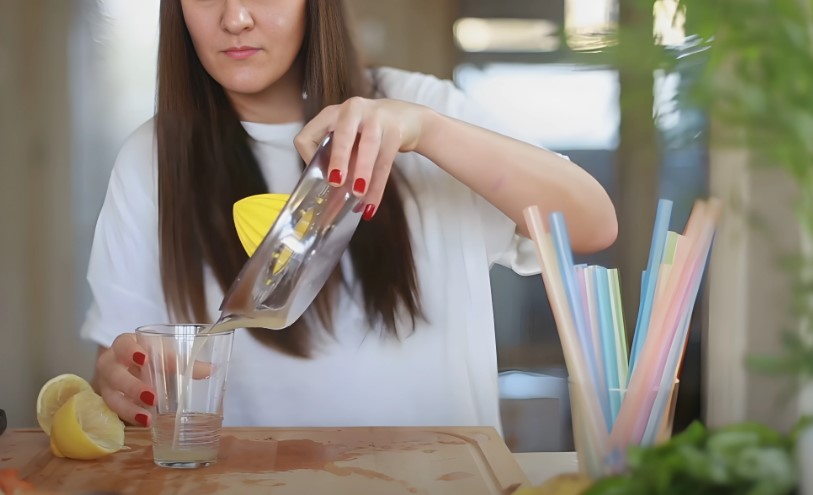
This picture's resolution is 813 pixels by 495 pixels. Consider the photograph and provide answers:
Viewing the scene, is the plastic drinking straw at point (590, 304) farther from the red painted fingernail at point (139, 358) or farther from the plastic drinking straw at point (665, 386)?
the red painted fingernail at point (139, 358)

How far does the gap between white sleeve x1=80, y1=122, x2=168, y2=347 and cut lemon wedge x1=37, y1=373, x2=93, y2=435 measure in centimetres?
26

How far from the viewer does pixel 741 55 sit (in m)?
0.42

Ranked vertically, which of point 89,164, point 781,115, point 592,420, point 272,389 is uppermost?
point 781,115

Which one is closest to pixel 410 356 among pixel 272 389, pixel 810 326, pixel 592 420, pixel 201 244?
pixel 272 389

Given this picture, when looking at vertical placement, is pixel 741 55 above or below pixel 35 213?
above

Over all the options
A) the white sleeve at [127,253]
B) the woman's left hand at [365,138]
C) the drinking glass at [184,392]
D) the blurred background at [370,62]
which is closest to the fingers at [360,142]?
the woman's left hand at [365,138]

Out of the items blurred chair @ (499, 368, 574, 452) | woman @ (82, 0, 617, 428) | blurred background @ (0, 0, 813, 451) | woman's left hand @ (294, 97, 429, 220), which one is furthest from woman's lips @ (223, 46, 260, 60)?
blurred chair @ (499, 368, 574, 452)

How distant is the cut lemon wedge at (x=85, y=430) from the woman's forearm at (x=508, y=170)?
413mm

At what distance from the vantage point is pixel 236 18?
3.68ft

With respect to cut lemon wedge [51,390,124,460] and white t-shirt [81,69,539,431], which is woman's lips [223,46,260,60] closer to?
white t-shirt [81,69,539,431]

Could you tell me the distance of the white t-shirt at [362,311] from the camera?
118cm

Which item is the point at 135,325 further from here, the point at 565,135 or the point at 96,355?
the point at 565,135

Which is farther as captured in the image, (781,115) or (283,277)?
(283,277)

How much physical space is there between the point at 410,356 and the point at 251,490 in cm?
49
